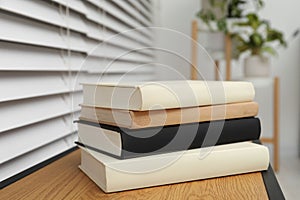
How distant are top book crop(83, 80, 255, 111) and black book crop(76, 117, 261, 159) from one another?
0.03m

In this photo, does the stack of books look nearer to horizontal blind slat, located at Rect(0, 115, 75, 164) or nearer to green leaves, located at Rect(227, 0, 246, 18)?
horizontal blind slat, located at Rect(0, 115, 75, 164)

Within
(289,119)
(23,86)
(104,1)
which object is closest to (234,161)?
(23,86)

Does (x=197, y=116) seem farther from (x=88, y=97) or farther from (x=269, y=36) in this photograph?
(x=269, y=36)

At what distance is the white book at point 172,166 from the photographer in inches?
18.6

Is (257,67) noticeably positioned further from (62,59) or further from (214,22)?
(62,59)

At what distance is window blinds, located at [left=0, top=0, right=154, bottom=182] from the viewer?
0.58 metres

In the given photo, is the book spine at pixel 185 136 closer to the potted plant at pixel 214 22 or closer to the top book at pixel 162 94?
the top book at pixel 162 94

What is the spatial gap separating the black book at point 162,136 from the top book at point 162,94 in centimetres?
3

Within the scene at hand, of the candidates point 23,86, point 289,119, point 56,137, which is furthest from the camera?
point 289,119

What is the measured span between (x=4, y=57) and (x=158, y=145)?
261 millimetres

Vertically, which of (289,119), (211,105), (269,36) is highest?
(269,36)

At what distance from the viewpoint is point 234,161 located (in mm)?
544

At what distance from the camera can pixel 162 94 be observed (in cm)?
49

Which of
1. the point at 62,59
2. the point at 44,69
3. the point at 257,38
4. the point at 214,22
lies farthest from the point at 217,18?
the point at 44,69
